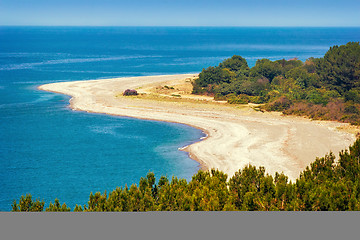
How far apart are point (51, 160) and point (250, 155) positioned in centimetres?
1586

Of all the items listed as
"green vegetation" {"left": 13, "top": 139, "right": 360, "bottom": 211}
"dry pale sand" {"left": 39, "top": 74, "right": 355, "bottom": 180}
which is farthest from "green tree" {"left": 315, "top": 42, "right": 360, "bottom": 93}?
"green vegetation" {"left": 13, "top": 139, "right": 360, "bottom": 211}

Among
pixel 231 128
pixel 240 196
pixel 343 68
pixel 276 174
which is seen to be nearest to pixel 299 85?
pixel 343 68

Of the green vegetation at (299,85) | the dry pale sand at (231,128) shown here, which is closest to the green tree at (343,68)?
the green vegetation at (299,85)

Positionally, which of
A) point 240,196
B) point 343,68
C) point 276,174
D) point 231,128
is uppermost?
point 343,68

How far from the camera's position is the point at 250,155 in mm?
36094

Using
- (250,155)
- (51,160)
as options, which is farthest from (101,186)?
(250,155)

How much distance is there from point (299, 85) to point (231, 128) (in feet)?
65.9

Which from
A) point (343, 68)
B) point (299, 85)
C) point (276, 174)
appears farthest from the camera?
point (299, 85)

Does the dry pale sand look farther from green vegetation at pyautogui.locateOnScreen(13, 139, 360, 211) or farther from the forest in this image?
green vegetation at pyautogui.locateOnScreen(13, 139, 360, 211)

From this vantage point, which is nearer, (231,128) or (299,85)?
(231,128)

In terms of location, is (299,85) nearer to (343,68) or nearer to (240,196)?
(343,68)

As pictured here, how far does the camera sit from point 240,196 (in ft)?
59.0

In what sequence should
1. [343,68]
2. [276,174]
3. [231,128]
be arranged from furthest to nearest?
1. [343,68]
2. [231,128]
3. [276,174]

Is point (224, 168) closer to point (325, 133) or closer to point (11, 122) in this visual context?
point (325, 133)
